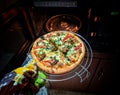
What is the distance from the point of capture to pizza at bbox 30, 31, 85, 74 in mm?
911

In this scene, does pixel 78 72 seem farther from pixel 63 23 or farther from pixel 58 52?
pixel 63 23

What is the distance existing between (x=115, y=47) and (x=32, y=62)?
0.58 metres

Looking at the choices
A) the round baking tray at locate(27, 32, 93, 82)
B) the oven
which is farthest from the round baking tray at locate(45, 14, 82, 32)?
the round baking tray at locate(27, 32, 93, 82)

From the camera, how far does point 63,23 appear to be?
123 cm

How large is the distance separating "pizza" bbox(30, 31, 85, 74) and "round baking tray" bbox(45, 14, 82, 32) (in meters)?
0.11

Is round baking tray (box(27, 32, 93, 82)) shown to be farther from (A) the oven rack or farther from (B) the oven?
(B) the oven

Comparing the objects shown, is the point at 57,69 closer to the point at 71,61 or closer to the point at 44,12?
the point at 71,61

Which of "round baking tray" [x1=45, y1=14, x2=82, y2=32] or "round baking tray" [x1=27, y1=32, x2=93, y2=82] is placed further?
"round baking tray" [x1=45, y1=14, x2=82, y2=32]

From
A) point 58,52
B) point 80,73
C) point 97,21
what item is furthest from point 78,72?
point 97,21

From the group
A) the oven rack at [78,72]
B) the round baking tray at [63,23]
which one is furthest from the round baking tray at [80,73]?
the round baking tray at [63,23]

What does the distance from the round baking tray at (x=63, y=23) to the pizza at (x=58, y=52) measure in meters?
0.11

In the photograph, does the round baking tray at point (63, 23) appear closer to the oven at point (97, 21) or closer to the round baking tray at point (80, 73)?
the oven at point (97, 21)

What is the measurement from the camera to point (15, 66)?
0.92 m

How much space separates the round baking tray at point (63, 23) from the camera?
118 centimetres
